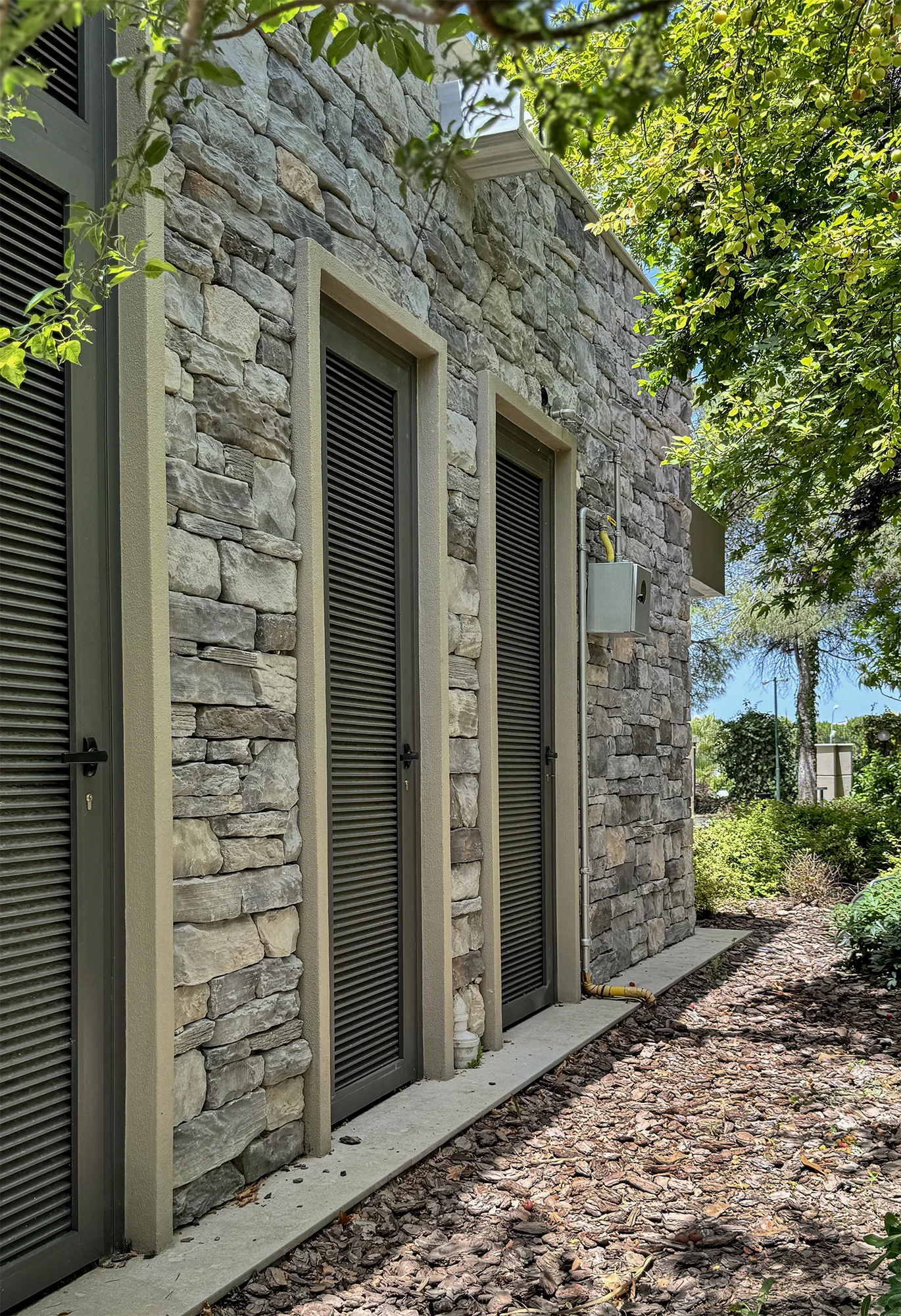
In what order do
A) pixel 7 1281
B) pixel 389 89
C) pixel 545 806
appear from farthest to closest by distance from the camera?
pixel 545 806 → pixel 389 89 → pixel 7 1281

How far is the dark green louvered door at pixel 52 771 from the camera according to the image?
7.69 feet

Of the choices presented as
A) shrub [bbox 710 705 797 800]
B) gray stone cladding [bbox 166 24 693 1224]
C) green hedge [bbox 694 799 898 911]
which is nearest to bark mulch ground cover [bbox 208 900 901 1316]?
gray stone cladding [bbox 166 24 693 1224]

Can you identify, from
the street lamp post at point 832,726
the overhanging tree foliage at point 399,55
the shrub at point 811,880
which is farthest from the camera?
the street lamp post at point 832,726

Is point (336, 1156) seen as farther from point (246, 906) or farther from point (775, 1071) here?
point (775, 1071)

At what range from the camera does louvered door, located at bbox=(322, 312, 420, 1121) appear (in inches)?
145

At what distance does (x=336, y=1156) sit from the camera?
327 centimetres

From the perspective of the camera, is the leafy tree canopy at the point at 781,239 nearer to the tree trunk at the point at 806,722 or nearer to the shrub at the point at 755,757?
the tree trunk at the point at 806,722

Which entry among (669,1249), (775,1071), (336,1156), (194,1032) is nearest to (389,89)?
(194,1032)

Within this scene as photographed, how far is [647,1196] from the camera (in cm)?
334

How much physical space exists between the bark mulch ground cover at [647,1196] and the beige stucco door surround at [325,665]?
1.26ft

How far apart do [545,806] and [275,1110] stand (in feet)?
9.22

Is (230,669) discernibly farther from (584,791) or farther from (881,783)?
(881,783)

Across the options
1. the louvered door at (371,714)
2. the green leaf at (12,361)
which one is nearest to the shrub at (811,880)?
the louvered door at (371,714)

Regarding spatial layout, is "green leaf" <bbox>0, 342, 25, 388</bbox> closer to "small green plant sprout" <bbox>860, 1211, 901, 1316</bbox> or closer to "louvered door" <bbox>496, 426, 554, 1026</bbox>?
"small green plant sprout" <bbox>860, 1211, 901, 1316</bbox>
